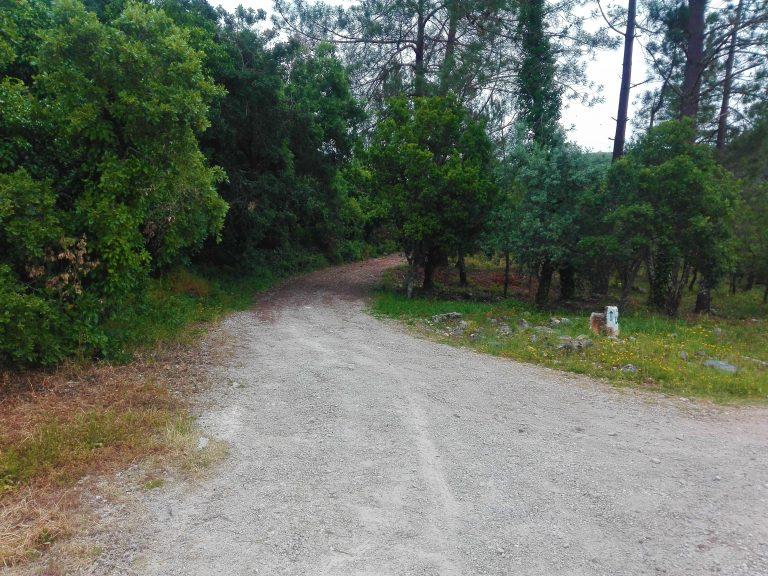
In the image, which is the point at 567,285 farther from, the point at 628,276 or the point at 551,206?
the point at 551,206

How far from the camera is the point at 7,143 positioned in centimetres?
656

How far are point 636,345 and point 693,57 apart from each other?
1273 centimetres

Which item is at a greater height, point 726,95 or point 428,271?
point 726,95

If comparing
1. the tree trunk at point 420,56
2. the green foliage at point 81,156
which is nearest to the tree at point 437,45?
the tree trunk at point 420,56

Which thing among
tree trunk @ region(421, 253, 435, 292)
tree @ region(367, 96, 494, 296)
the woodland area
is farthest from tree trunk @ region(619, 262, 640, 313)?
tree trunk @ region(421, 253, 435, 292)

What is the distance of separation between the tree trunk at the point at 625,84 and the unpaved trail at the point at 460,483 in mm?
10891

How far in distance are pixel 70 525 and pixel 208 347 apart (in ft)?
18.2

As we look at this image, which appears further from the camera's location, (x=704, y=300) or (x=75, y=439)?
(x=704, y=300)

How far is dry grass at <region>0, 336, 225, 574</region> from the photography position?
3.73 meters

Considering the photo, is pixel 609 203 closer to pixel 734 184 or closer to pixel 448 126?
pixel 734 184

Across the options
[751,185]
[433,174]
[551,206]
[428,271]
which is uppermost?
[751,185]

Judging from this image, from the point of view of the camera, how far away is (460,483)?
4430 mm

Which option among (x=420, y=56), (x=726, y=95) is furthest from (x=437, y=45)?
(x=726, y=95)

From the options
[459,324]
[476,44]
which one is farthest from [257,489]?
[476,44]
